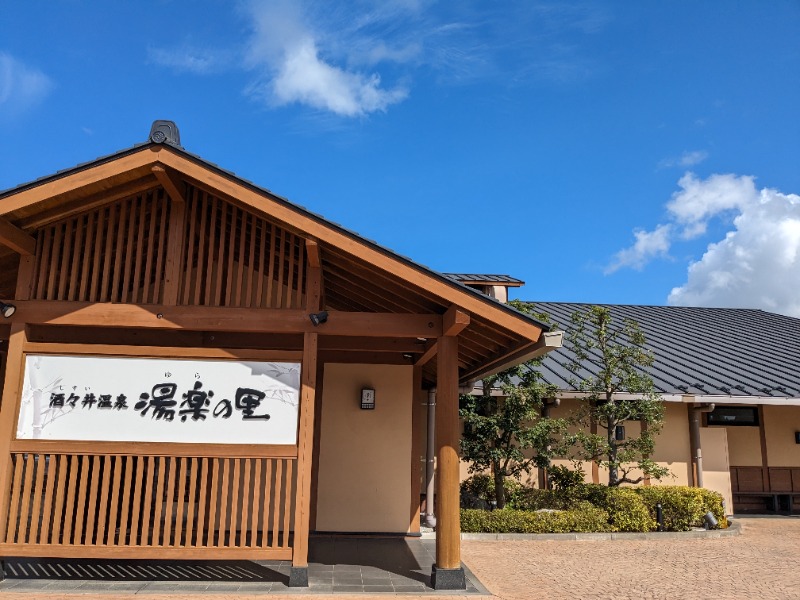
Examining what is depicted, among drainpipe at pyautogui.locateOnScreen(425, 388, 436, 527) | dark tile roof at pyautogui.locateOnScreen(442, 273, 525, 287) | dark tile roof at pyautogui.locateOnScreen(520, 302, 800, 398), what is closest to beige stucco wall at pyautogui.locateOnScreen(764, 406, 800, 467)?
dark tile roof at pyautogui.locateOnScreen(520, 302, 800, 398)

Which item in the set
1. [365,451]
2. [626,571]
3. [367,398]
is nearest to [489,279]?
[367,398]

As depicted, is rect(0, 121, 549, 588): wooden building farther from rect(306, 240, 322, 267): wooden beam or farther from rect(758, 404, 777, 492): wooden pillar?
rect(758, 404, 777, 492): wooden pillar

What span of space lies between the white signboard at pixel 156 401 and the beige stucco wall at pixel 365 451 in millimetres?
3352

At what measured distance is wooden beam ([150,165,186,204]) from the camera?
21.8 ft

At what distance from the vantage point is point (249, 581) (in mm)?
6773

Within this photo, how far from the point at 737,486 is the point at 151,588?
1284cm

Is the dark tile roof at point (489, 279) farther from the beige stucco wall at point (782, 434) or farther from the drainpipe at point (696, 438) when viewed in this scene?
the beige stucco wall at point (782, 434)

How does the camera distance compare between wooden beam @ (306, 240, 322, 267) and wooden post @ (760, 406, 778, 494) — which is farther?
wooden post @ (760, 406, 778, 494)

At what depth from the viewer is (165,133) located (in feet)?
22.4

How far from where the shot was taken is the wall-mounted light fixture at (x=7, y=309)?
6785 millimetres

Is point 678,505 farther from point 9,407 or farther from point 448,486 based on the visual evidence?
point 9,407

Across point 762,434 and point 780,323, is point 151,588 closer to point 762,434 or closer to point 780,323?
point 762,434

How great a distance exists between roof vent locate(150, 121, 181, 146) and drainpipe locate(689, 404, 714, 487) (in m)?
11.3

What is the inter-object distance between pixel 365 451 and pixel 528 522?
303 centimetres
